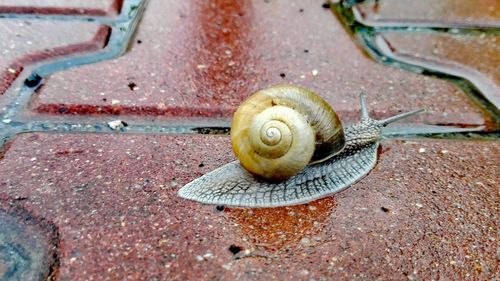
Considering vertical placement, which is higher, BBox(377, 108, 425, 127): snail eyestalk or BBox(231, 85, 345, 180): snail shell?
BBox(231, 85, 345, 180): snail shell

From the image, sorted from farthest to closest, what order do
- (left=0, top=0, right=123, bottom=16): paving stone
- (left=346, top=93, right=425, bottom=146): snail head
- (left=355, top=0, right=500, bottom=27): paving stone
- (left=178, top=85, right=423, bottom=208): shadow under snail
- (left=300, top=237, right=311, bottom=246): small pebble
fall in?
(left=355, top=0, right=500, bottom=27): paving stone
(left=0, top=0, right=123, bottom=16): paving stone
(left=346, top=93, right=425, bottom=146): snail head
(left=178, top=85, right=423, bottom=208): shadow under snail
(left=300, top=237, right=311, bottom=246): small pebble

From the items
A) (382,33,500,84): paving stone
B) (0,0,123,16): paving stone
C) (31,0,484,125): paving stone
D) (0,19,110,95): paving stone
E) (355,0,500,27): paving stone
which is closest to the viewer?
(31,0,484,125): paving stone

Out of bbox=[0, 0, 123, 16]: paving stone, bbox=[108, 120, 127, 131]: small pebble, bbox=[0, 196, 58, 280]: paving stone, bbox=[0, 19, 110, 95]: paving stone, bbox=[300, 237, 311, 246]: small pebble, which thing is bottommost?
bbox=[300, 237, 311, 246]: small pebble

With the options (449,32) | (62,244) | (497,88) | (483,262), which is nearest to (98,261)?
(62,244)

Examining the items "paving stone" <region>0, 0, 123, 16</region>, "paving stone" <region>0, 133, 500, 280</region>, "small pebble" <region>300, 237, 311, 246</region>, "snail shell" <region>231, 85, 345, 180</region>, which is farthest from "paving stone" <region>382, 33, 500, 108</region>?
"paving stone" <region>0, 0, 123, 16</region>

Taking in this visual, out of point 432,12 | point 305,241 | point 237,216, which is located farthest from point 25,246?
point 432,12

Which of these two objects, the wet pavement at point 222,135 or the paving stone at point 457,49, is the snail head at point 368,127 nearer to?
the wet pavement at point 222,135

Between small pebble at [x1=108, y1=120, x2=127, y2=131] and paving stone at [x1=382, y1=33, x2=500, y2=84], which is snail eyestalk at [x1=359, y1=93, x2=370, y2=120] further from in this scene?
small pebble at [x1=108, y1=120, x2=127, y2=131]
